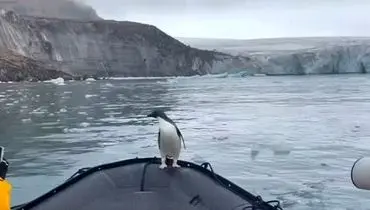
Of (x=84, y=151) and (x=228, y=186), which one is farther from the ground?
(x=228, y=186)

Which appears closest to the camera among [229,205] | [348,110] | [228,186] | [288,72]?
[229,205]

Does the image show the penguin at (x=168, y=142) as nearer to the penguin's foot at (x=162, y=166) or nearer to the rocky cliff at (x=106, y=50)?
the penguin's foot at (x=162, y=166)

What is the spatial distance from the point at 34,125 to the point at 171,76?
Answer: 63911 millimetres

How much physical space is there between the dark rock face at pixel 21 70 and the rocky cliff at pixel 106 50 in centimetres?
308

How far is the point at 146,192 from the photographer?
9.73 feet

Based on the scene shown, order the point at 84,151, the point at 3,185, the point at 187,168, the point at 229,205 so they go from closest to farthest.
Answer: the point at 3,185
the point at 229,205
the point at 187,168
the point at 84,151

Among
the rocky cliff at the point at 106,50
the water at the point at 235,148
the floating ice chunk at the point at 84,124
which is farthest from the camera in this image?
the rocky cliff at the point at 106,50

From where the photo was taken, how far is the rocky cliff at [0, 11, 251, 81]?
6612 cm

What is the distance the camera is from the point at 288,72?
50.8 metres

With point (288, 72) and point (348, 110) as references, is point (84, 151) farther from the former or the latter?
point (288, 72)

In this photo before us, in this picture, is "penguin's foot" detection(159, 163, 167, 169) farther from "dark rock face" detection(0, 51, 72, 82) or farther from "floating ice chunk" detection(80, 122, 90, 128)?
"dark rock face" detection(0, 51, 72, 82)

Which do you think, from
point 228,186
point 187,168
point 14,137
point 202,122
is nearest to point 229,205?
point 228,186

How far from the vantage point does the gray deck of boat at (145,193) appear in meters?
2.87

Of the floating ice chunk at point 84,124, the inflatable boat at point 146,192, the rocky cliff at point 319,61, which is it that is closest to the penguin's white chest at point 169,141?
the inflatable boat at point 146,192
